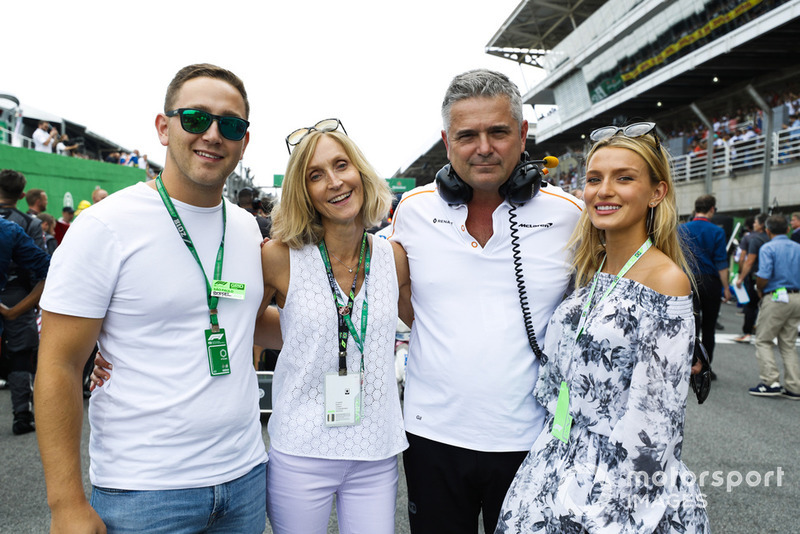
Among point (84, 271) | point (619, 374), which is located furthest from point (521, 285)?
point (84, 271)

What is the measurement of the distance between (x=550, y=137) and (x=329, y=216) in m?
34.9

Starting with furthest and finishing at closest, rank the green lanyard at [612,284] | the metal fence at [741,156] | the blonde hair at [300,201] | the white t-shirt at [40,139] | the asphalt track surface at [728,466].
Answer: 1. the white t-shirt at [40,139]
2. the metal fence at [741,156]
3. the asphalt track surface at [728,466]
4. the blonde hair at [300,201]
5. the green lanyard at [612,284]

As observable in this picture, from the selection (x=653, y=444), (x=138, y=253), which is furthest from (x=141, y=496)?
(x=653, y=444)

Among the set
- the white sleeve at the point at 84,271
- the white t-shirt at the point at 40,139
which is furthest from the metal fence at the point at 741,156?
the white t-shirt at the point at 40,139

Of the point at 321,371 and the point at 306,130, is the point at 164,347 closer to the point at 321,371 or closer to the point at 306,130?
the point at 321,371

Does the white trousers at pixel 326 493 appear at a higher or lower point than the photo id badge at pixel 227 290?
lower

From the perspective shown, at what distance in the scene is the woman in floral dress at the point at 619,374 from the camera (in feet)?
5.73

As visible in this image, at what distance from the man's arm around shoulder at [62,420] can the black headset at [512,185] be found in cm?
148

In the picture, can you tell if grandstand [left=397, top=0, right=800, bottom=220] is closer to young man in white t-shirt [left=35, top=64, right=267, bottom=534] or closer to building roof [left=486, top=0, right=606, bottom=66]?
building roof [left=486, top=0, right=606, bottom=66]

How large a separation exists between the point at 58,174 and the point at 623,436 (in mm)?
17664

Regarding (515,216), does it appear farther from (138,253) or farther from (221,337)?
(138,253)

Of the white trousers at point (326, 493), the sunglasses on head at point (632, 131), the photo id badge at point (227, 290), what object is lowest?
the white trousers at point (326, 493)

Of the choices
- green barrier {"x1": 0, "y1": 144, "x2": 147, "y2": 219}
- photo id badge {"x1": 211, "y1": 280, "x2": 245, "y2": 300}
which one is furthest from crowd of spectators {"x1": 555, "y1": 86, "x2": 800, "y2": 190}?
photo id badge {"x1": 211, "y1": 280, "x2": 245, "y2": 300}

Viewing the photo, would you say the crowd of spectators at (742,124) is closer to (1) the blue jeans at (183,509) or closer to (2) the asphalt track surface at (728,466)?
(2) the asphalt track surface at (728,466)
